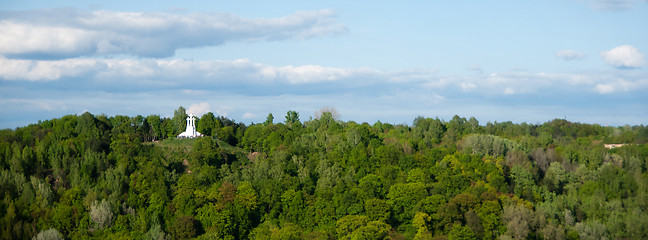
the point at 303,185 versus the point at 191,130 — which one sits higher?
the point at 191,130

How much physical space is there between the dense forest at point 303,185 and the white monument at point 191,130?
3.71 ft

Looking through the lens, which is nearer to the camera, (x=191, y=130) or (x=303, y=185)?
(x=303, y=185)

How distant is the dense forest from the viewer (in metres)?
91.8

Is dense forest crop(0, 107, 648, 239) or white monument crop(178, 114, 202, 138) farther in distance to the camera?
white monument crop(178, 114, 202, 138)

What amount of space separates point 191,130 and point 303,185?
27.3 m

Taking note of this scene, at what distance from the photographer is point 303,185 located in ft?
341

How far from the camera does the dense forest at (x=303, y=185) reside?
91.8m

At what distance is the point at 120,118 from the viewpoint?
→ 124 meters

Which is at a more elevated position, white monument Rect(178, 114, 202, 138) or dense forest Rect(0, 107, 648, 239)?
white monument Rect(178, 114, 202, 138)

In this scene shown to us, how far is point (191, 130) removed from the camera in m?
125

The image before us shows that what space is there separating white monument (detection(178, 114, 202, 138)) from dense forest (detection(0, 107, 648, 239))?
1.13 m

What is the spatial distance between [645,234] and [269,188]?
42384mm

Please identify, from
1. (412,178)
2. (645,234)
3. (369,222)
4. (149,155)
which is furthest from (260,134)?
(645,234)

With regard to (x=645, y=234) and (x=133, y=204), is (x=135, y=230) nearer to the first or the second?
(x=133, y=204)
